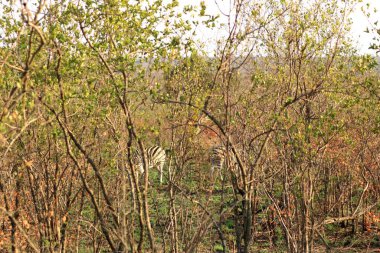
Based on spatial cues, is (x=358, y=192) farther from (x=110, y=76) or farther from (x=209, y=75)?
(x=110, y=76)

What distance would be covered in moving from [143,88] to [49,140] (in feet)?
8.41

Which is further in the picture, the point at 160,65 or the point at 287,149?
Result: the point at 287,149

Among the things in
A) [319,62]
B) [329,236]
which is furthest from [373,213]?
[319,62]

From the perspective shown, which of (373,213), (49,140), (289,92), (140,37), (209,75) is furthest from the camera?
(373,213)

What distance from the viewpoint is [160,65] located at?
742cm

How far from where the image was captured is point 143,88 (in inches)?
293

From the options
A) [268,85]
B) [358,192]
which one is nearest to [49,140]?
[268,85]

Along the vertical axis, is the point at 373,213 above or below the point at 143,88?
below

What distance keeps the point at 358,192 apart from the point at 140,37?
1384 centimetres

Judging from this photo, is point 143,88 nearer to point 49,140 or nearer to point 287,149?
point 49,140

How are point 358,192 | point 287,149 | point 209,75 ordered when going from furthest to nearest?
point 358,192, point 209,75, point 287,149

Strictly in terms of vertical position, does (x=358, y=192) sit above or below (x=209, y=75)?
below

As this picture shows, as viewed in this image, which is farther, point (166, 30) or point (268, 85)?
point (268, 85)

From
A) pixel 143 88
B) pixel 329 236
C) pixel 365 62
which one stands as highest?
pixel 365 62
